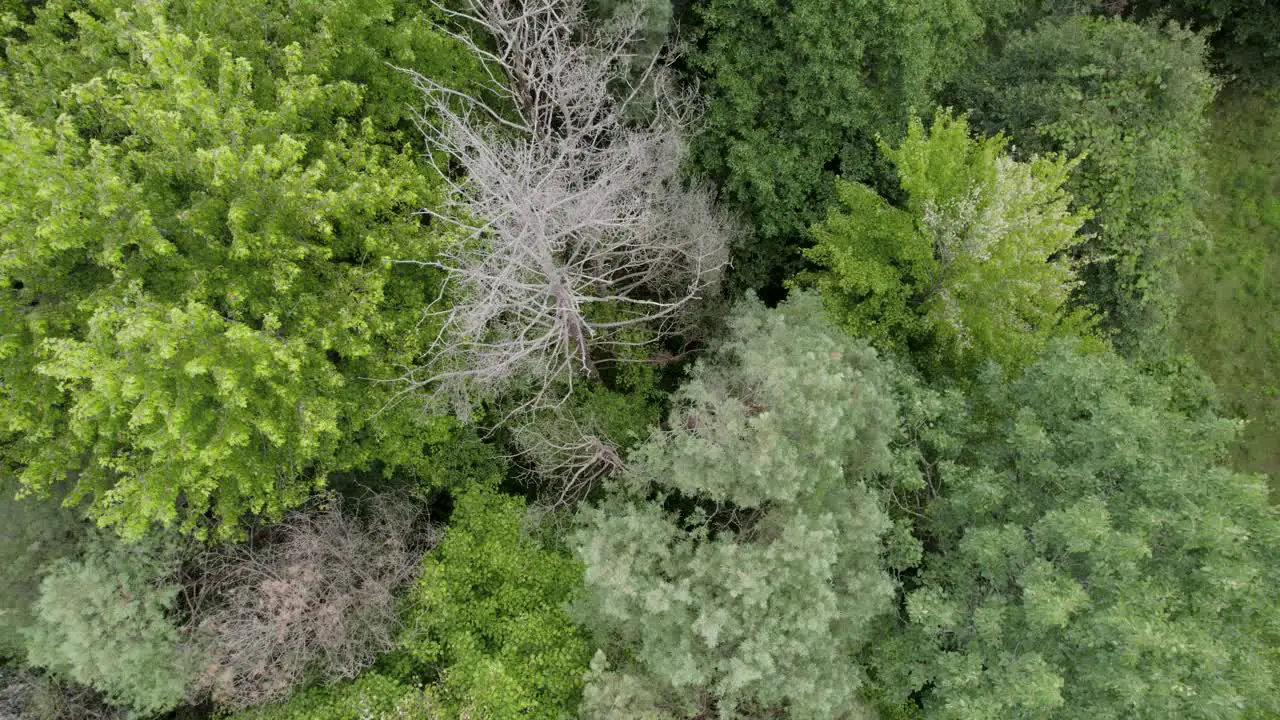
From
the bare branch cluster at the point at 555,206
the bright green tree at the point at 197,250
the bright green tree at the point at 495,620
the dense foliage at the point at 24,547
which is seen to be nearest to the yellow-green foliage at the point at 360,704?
the bright green tree at the point at 495,620

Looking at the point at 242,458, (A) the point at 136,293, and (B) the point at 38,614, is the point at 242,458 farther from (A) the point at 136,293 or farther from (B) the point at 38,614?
(B) the point at 38,614

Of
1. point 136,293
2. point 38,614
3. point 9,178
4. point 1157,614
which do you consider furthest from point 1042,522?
point 38,614

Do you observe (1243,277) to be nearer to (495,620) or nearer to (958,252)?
(958,252)

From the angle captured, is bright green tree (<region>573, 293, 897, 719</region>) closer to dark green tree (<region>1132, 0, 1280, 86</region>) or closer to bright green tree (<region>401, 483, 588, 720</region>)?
bright green tree (<region>401, 483, 588, 720</region>)

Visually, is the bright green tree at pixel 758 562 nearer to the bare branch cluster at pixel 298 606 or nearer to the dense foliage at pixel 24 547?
the bare branch cluster at pixel 298 606

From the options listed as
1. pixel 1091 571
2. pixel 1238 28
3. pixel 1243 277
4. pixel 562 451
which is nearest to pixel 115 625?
pixel 562 451

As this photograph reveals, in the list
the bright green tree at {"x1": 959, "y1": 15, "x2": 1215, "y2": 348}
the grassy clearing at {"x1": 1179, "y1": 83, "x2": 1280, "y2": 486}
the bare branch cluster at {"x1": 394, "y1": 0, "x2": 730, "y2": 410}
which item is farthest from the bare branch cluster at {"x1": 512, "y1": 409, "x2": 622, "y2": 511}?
the grassy clearing at {"x1": 1179, "y1": 83, "x2": 1280, "y2": 486}
